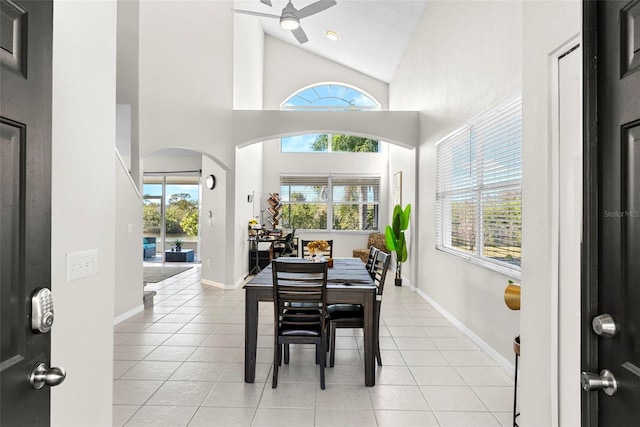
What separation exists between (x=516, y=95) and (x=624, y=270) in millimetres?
2353

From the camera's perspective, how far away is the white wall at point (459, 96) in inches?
125

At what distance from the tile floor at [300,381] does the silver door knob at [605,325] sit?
1601 mm

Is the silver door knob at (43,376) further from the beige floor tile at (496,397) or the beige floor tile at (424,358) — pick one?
the beige floor tile at (424,358)

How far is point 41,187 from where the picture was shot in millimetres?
1028

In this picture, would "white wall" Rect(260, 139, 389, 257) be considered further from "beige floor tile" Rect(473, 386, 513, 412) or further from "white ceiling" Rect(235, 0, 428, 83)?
"beige floor tile" Rect(473, 386, 513, 412)

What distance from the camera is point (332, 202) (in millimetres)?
9727

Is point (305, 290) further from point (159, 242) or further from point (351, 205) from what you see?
point (159, 242)

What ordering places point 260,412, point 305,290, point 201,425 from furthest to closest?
point 305,290
point 260,412
point 201,425

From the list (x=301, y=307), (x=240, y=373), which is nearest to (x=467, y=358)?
(x=301, y=307)

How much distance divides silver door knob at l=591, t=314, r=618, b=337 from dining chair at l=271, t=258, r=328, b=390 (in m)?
1.72

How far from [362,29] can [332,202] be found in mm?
4152

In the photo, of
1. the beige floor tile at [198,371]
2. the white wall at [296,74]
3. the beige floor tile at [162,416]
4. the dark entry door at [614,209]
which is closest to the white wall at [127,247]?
the beige floor tile at [198,371]

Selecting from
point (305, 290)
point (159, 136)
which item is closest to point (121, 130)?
point (159, 136)

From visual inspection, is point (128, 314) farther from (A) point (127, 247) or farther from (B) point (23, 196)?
(B) point (23, 196)
